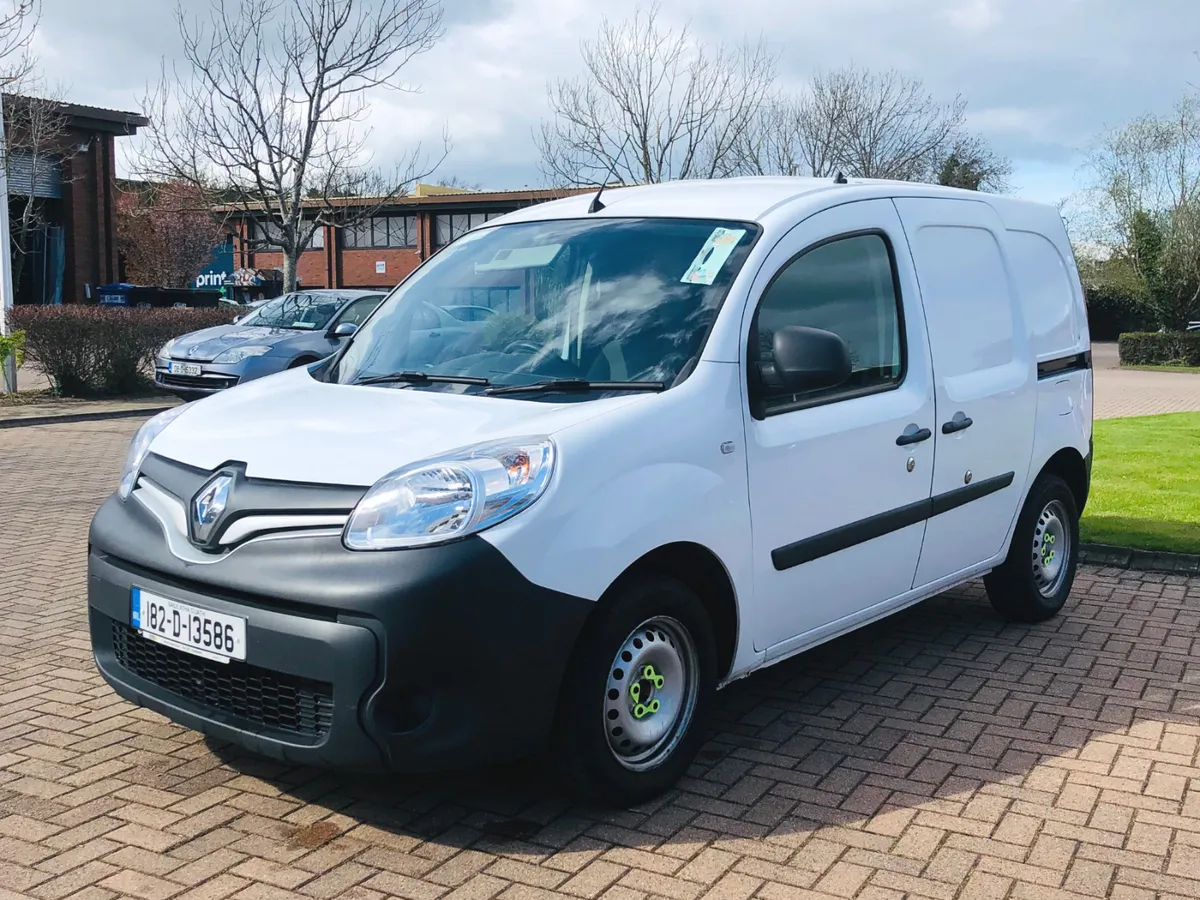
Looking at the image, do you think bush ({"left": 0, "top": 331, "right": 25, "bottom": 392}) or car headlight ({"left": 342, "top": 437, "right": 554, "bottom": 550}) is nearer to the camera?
car headlight ({"left": 342, "top": 437, "right": 554, "bottom": 550})

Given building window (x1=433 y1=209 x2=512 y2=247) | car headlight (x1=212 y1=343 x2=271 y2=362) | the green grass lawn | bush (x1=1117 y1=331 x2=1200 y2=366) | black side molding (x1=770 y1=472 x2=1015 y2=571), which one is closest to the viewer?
black side molding (x1=770 y1=472 x2=1015 y2=571)

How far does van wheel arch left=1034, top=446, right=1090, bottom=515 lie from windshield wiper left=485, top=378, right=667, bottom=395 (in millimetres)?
2805

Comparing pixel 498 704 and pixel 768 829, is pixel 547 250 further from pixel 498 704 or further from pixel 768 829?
pixel 768 829

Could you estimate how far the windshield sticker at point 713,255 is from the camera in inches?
168

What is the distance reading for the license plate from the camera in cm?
351

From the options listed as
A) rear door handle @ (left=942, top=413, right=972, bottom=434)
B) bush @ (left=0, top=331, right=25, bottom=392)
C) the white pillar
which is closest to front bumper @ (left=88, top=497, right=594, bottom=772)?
rear door handle @ (left=942, top=413, right=972, bottom=434)

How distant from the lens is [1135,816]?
3.84 m

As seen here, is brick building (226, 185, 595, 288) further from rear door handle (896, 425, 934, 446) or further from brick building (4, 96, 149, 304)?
rear door handle (896, 425, 934, 446)

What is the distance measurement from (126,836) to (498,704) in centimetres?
116

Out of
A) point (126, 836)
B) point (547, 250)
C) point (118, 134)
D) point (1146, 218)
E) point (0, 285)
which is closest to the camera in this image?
point (126, 836)

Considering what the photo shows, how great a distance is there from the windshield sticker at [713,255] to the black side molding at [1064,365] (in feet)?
7.00

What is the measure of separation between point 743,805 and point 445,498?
1.38 meters

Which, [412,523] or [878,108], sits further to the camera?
[878,108]

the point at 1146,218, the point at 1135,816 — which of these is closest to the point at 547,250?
the point at 1135,816
